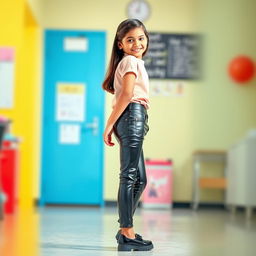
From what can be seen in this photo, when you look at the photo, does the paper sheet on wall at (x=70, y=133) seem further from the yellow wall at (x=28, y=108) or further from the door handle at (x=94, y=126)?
the yellow wall at (x=28, y=108)

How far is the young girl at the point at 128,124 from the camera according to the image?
5.02 feet

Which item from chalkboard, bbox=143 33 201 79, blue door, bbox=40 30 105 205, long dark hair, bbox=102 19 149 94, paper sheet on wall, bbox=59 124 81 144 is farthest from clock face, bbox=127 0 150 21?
paper sheet on wall, bbox=59 124 81 144

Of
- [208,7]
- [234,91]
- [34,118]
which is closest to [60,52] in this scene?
[34,118]

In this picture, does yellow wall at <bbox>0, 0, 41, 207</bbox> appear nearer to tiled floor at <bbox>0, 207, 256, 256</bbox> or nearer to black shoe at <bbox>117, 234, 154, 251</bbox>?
tiled floor at <bbox>0, 207, 256, 256</bbox>

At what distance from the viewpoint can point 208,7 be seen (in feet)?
5.73

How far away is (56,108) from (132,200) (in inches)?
126

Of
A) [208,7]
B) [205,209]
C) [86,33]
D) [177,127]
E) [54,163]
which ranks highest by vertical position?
[86,33]

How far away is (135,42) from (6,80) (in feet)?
8.72

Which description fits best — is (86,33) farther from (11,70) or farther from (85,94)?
(11,70)

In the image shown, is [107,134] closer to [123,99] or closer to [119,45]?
[123,99]

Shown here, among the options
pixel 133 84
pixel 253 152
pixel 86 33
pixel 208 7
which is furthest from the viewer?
pixel 86 33

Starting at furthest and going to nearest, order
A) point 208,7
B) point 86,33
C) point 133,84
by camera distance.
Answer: point 86,33 → point 208,7 → point 133,84

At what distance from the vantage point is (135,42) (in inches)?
58.4

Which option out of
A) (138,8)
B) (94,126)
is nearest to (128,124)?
(138,8)
